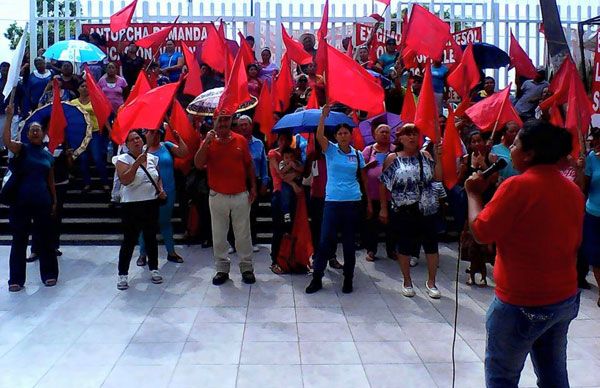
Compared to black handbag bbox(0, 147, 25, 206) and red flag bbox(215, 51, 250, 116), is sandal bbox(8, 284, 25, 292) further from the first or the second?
red flag bbox(215, 51, 250, 116)

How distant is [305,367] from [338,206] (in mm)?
2290

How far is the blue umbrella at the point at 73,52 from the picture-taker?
38.7 ft

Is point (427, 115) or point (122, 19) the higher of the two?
point (122, 19)

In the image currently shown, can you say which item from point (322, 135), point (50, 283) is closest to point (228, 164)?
point (322, 135)

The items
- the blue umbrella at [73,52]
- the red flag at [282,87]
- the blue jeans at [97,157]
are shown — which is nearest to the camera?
the red flag at [282,87]

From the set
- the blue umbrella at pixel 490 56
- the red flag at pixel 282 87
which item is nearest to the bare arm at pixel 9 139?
the red flag at pixel 282 87

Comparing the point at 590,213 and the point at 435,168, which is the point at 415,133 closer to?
the point at 435,168

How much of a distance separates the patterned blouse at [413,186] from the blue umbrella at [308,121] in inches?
29.0

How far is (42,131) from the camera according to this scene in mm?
7121

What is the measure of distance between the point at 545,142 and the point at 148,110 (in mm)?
4570

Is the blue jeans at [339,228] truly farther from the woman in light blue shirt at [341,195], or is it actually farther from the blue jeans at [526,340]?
the blue jeans at [526,340]

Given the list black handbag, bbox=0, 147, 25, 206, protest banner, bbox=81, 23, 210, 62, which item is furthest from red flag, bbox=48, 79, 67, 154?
protest banner, bbox=81, 23, 210, 62

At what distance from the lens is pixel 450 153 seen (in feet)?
23.6

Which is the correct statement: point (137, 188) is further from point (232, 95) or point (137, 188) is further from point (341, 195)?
point (341, 195)
